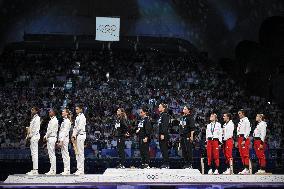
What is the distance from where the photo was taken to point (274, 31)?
85.9 feet

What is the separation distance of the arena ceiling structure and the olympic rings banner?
37 cm

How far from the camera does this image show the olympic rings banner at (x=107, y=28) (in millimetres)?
26330

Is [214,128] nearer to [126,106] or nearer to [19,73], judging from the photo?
[126,106]

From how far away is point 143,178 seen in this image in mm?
10977

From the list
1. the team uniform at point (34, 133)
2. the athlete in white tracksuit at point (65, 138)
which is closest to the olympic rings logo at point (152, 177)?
the athlete in white tracksuit at point (65, 138)

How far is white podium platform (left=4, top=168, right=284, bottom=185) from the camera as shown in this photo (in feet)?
35.4

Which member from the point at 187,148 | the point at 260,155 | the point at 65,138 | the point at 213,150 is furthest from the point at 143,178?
A: the point at 260,155

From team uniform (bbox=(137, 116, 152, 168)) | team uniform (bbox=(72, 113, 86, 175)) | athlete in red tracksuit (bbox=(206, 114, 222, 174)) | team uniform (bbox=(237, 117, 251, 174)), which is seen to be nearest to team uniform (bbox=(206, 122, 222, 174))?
athlete in red tracksuit (bbox=(206, 114, 222, 174))

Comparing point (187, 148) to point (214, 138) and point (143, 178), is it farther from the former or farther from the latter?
point (143, 178)

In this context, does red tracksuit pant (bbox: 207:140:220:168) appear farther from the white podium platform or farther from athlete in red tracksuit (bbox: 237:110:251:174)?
the white podium platform

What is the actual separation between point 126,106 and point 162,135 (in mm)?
11587

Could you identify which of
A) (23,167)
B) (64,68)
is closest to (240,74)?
(64,68)

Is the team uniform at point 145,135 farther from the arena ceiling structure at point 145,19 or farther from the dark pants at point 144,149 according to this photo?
the arena ceiling structure at point 145,19

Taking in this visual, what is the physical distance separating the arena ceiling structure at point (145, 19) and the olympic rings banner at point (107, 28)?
37 cm
